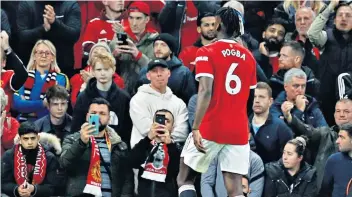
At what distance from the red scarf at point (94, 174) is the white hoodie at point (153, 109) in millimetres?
506

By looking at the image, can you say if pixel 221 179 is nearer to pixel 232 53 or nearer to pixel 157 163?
pixel 157 163

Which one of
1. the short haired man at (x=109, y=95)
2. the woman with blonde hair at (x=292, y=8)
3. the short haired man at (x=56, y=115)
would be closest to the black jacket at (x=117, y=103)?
the short haired man at (x=109, y=95)

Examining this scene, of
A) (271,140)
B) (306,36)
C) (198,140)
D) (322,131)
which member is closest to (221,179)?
(271,140)

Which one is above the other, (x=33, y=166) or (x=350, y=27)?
(x=350, y=27)

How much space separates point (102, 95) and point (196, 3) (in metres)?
2.48

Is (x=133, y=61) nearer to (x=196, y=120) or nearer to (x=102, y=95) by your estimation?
(x=102, y=95)

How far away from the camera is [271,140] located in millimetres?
14445

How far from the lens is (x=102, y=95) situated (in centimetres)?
1484

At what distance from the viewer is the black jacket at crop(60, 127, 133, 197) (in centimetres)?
1401

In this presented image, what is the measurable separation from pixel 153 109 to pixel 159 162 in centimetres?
74

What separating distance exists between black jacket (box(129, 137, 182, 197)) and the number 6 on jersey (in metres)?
2.88

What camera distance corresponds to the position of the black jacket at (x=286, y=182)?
13.9 meters

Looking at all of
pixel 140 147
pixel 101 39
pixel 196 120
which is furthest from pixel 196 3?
pixel 196 120

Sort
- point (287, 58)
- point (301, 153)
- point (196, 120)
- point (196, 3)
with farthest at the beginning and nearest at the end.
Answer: point (196, 3) < point (287, 58) < point (301, 153) < point (196, 120)
